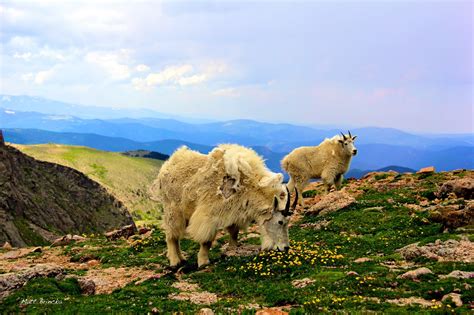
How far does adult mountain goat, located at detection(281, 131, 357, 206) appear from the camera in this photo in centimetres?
2877

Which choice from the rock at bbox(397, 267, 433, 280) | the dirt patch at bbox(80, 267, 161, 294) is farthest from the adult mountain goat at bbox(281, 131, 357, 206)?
the rock at bbox(397, 267, 433, 280)

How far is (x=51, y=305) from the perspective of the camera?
33.9 ft

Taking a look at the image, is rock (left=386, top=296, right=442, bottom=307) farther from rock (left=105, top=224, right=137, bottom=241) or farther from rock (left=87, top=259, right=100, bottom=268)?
rock (left=105, top=224, right=137, bottom=241)

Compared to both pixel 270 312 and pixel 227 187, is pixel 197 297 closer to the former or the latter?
pixel 270 312

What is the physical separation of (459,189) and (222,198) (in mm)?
14444

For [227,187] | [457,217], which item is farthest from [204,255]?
[457,217]

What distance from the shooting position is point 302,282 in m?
11.5

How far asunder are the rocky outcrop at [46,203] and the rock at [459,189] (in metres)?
30.2

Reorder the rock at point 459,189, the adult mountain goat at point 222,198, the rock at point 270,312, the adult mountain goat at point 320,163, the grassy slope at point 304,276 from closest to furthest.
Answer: the rock at point 270,312, the grassy slope at point 304,276, the adult mountain goat at point 222,198, the rock at point 459,189, the adult mountain goat at point 320,163

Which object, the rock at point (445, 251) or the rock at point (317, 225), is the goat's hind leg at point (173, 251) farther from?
the rock at point (445, 251)

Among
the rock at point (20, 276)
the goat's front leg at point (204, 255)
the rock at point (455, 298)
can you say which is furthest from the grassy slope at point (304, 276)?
the goat's front leg at point (204, 255)

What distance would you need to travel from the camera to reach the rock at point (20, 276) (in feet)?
36.1

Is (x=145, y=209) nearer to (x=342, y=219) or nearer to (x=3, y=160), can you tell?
(x=3, y=160)

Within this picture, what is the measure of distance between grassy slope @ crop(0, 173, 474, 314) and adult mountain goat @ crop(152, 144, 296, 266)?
1196 millimetres
